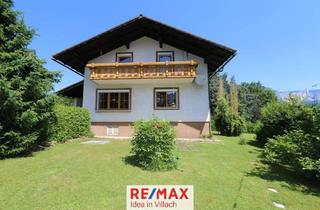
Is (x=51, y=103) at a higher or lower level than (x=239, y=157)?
higher

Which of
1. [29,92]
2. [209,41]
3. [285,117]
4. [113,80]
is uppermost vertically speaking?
[209,41]

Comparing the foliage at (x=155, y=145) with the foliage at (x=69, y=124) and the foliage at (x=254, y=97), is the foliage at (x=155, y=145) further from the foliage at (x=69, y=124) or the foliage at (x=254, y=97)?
the foliage at (x=254, y=97)

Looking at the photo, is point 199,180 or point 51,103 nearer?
point 199,180

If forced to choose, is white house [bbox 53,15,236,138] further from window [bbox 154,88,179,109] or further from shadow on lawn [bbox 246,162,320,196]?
shadow on lawn [bbox 246,162,320,196]

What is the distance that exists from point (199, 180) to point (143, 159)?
77.5 inches

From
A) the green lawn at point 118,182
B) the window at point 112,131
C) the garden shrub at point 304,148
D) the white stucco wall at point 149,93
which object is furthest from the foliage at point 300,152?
the window at point 112,131

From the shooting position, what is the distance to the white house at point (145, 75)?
16.5 m

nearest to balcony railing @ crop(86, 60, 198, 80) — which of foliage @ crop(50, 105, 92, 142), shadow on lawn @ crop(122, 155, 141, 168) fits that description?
foliage @ crop(50, 105, 92, 142)

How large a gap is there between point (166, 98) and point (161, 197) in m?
14.7

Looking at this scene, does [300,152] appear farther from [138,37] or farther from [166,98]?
[138,37]

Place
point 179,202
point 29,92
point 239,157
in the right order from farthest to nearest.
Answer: point 239,157, point 29,92, point 179,202

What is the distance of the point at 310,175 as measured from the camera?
24.4 ft

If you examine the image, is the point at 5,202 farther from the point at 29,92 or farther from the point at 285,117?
the point at 285,117

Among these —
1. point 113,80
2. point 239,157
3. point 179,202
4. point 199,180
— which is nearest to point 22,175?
point 199,180
